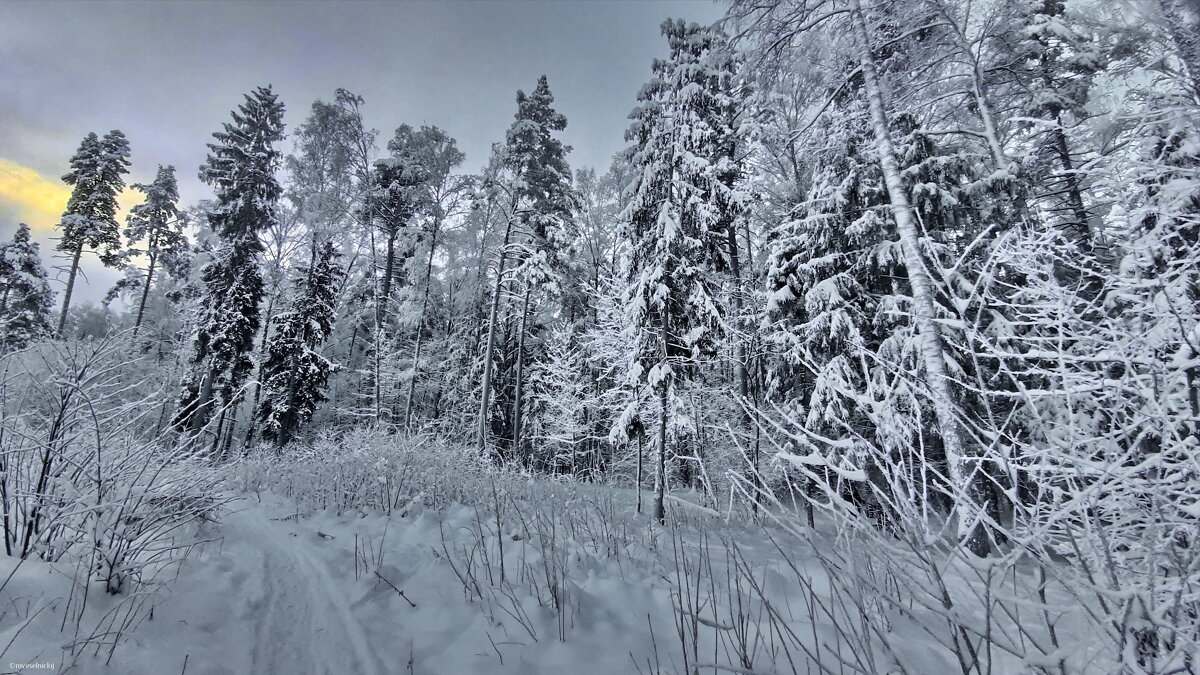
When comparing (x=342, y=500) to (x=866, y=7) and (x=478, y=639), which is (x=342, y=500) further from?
(x=866, y=7)

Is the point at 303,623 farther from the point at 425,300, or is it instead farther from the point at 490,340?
the point at 425,300

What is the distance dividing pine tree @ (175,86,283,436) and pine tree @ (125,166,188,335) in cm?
1053

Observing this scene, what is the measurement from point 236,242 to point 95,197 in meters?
14.5

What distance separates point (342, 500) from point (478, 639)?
14.7ft

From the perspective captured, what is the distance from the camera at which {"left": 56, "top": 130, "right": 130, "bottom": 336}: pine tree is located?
2259 centimetres

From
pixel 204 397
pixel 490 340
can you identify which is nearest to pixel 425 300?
pixel 490 340

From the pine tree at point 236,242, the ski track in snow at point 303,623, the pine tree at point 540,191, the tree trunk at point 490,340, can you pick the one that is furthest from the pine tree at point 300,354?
the ski track in snow at point 303,623

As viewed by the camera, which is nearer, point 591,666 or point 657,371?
point 591,666

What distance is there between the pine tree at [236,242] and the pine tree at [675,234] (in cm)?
1571

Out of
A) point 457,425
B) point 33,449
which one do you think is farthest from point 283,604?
point 457,425

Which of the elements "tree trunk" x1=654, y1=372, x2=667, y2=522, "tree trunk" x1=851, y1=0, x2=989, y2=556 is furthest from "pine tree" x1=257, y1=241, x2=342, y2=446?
"tree trunk" x1=851, y1=0, x2=989, y2=556

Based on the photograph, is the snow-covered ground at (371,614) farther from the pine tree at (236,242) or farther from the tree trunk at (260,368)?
the tree trunk at (260,368)

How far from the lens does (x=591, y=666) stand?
10.1ft

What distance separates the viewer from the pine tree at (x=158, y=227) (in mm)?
24719
